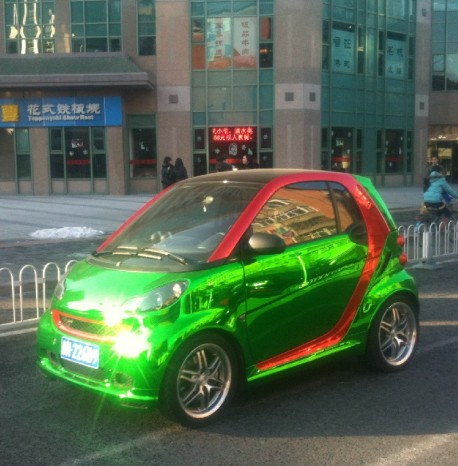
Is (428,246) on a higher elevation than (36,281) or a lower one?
lower

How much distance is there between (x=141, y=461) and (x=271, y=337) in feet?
4.26

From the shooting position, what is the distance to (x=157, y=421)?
4.91 m

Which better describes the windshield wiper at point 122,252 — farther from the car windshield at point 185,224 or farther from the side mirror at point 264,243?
the side mirror at point 264,243

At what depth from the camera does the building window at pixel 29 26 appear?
105 ft

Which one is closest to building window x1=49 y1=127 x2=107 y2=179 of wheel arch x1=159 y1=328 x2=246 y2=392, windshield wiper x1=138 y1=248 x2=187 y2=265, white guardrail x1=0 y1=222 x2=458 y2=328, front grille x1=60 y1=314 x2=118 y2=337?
white guardrail x1=0 y1=222 x2=458 y2=328

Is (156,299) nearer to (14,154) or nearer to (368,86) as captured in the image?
(14,154)

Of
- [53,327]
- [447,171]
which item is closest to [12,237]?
[53,327]

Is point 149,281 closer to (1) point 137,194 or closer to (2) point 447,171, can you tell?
(1) point 137,194

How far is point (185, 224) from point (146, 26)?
93.7 feet

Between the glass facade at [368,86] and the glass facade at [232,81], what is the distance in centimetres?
284

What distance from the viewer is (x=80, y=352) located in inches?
188

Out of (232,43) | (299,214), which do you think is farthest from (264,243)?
(232,43)

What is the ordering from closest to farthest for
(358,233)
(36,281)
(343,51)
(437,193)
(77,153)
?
1. (358,233)
2. (36,281)
3. (437,193)
4. (77,153)
5. (343,51)

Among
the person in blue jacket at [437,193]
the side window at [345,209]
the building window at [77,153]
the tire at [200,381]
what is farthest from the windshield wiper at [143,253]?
the building window at [77,153]
